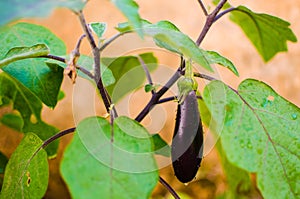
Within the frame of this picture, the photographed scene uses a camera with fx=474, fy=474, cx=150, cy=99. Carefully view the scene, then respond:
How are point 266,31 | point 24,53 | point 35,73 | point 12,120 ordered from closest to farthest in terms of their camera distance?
point 24,53 < point 35,73 < point 266,31 < point 12,120

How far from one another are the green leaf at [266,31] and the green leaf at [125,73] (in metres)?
0.18

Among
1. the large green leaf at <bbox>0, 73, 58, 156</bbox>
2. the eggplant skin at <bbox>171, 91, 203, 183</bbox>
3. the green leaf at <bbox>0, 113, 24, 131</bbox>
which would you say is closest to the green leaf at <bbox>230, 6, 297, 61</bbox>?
the eggplant skin at <bbox>171, 91, 203, 183</bbox>

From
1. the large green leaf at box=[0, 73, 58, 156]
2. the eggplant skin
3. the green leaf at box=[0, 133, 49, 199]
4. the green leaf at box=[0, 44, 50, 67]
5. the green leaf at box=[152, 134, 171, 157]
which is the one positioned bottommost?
the large green leaf at box=[0, 73, 58, 156]

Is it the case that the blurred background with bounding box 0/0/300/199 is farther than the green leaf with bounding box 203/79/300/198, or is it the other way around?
the blurred background with bounding box 0/0/300/199

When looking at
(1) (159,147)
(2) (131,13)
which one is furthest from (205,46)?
(2) (131,13)

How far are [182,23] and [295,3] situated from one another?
13.5 inches

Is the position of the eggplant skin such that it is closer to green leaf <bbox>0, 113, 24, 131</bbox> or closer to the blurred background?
green leaf <bbox>0, 113, 24, 131</bbox>

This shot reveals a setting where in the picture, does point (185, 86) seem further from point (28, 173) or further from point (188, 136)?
point (28, 173)

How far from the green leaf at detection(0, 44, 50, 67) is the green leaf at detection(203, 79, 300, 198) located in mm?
184

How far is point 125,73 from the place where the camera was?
0.84 meters

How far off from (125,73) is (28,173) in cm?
31

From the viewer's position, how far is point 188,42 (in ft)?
1.48

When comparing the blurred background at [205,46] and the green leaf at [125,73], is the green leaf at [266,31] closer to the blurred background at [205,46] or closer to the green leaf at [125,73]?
the green leaf at [125,73]

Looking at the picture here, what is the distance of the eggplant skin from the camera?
1.77ft
